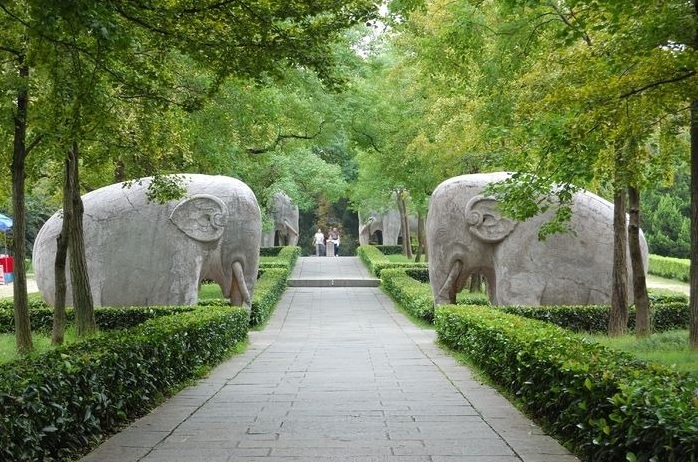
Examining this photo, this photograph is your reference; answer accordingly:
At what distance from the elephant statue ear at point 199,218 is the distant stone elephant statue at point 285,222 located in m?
28.2

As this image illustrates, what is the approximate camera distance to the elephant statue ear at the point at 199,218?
49.5ft

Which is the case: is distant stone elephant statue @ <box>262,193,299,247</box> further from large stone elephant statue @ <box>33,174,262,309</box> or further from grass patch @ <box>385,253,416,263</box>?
large stone elephant statue @ <box>33,174,262,309</box>

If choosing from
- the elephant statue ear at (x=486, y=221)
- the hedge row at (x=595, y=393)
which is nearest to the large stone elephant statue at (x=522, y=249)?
the elephant statue ear at (x=486, y=221)

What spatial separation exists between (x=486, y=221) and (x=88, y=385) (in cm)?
998

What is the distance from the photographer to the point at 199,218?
15.1m

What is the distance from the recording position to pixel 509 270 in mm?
15094

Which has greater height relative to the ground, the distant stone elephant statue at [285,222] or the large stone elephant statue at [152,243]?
the distant stone elephant statue at [285,222]

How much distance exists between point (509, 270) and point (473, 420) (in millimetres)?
8352

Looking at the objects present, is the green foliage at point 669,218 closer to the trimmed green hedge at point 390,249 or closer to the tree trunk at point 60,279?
the trimmed green hedge at point 390,249

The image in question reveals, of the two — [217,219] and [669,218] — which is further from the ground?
[669,218]

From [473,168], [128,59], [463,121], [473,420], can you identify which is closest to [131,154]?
[128,59]

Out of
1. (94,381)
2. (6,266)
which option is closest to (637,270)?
(94,381)

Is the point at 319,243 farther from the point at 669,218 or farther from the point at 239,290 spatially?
the point at 239,290

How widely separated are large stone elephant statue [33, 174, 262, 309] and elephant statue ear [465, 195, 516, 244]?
4053 millimetres
